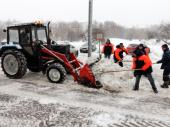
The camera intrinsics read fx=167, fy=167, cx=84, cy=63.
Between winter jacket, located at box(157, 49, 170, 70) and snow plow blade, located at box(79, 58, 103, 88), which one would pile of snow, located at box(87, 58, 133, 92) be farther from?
winter jacket, located at box(157, 49, 170, 70)

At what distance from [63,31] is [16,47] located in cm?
4723

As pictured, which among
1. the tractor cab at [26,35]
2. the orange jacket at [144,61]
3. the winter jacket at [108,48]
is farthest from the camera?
the winter jacket at [108,48]

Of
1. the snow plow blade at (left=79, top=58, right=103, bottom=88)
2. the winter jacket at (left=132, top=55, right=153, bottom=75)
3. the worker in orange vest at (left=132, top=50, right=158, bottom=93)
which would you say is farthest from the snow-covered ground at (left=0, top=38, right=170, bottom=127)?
the winter jacket at (left=132, top=55, right=153, bottom=75)

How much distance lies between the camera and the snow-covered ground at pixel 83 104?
345 centimetres

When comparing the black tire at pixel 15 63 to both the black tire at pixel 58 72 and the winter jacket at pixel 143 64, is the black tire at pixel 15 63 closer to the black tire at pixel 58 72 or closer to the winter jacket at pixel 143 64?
the black tire at pixel 58 72

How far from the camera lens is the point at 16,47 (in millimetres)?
6312

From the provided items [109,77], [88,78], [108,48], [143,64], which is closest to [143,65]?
[143,64]

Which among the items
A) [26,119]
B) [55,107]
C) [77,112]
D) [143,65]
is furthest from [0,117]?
[143,65]

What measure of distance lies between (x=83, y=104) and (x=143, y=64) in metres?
2.36

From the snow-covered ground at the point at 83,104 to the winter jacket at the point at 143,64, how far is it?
604 millimetres

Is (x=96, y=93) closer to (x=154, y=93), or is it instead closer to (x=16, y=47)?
(x=154, y=93)

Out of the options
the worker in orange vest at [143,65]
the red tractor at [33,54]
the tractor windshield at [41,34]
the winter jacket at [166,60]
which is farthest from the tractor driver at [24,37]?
the winter jacket at [166,60]

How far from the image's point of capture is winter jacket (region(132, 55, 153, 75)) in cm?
509

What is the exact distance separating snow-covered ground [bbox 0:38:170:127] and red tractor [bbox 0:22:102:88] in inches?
17.7
